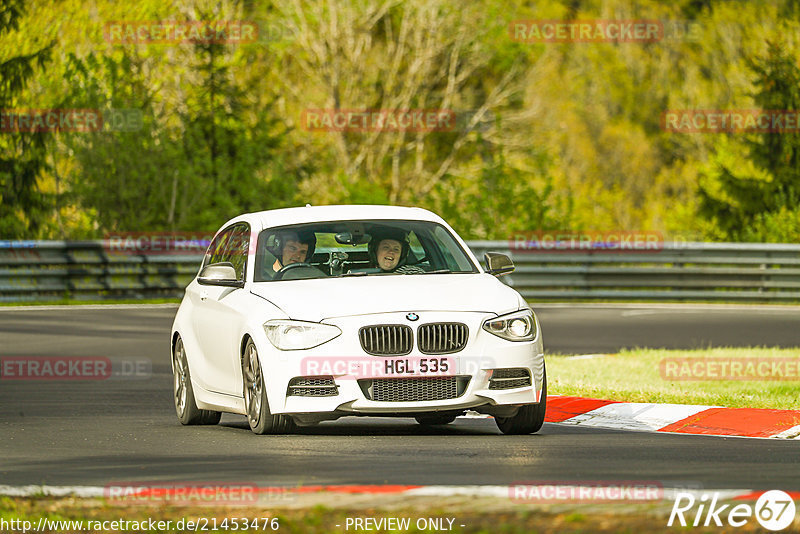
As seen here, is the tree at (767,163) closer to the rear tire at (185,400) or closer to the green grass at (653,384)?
the green grass at (653,384)

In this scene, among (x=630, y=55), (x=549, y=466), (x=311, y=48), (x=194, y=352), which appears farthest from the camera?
(x=630, y=55)

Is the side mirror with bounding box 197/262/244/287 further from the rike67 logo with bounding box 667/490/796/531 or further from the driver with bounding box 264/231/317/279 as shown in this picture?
the rike67 logo with bounding box 667/490/796/531

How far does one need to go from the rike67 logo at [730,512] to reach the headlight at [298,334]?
3.80m

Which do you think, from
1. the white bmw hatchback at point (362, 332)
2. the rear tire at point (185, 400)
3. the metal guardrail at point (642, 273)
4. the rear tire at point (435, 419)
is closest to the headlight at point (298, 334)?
the white bmw hatchback at point (362, 332)

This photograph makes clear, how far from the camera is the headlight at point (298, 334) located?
36.6ft

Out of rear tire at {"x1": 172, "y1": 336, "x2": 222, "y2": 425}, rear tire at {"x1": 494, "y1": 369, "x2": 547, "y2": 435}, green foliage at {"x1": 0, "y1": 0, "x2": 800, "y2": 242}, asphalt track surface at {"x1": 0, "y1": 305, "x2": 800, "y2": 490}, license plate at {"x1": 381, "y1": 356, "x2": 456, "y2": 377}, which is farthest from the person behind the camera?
green foliage at {"x1": 0, "y1": 0, "x2": 800, "y2": 242}

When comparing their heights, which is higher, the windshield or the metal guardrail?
the windshield

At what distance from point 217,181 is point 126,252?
5889 mm

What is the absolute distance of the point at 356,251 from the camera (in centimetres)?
1247

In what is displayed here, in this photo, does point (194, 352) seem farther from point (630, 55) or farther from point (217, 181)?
point (630, 55)

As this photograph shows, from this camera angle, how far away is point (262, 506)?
7.79 metres

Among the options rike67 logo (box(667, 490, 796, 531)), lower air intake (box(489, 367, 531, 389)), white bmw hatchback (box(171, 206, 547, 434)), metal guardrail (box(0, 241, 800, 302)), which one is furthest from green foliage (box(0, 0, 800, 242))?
rike67 logo (box(667, 490, 796, 531))

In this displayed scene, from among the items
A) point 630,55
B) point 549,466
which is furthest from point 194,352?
point 630,55

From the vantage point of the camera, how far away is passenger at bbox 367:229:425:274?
1230 cm
